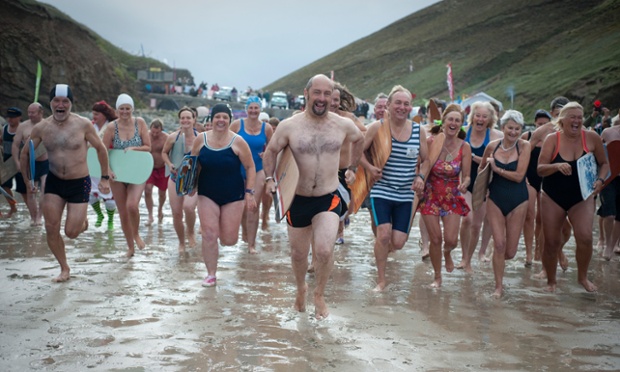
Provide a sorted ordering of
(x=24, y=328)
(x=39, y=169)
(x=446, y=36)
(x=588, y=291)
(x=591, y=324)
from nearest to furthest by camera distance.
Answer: (x=24, y=328), (x=591, y=324), (x=588, y=291), (x=39, y=169), (x=446, y=36)

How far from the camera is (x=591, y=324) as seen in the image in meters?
6.55

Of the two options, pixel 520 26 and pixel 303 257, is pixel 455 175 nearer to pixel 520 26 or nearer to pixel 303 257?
pixel 303 257

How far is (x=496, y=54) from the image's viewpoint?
72.4 m

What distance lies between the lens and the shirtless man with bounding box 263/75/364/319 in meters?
6.50

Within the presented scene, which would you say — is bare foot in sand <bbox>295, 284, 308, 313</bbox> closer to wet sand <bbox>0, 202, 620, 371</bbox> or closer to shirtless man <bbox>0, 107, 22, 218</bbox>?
wet sand <bbox>0, 202, 620, 371</bbox>

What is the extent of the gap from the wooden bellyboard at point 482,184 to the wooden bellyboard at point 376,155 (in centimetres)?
105

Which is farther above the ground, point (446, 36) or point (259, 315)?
point (446, 36)

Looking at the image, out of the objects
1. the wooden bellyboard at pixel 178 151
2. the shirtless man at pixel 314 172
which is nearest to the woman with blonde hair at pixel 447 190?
the shirtless man at pixel 314 172

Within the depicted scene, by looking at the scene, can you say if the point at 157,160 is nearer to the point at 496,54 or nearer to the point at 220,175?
the point at 220,175

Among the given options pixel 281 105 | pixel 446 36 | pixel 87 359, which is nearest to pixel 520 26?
pixel 446 36

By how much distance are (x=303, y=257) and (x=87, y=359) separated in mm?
2244

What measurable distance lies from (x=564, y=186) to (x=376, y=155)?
2028 mm

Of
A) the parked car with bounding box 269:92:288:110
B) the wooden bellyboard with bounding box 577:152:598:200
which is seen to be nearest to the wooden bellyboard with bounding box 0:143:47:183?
the wooden bellyboard with bounding box 577:152:598:200

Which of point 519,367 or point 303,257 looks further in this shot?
point 303,257
